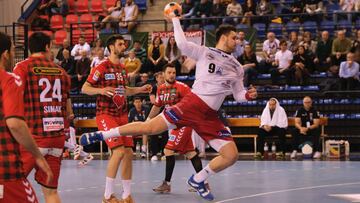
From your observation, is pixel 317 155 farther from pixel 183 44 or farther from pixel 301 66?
pixel 183 44

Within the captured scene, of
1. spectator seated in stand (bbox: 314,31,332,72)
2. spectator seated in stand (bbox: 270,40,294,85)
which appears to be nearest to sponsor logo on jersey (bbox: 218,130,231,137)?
spectator seated in stand (bbox: 270,40,294,85)

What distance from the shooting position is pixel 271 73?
19531 mm

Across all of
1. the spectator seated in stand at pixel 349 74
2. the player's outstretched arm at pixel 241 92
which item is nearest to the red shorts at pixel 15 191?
the player's outstretched arm at pixel 241 92

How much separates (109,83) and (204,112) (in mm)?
1472

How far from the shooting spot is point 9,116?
500 cm

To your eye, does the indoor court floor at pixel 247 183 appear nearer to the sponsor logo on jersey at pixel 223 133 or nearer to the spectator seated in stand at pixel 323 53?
the sponsor logo on jersey at pixel 223 133

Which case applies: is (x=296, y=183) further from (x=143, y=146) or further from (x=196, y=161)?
(x=143, y=146)

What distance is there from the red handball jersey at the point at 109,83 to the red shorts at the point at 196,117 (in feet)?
3.08

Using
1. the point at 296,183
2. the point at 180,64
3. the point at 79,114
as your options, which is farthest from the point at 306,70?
the point at 296,183

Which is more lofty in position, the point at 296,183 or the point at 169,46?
the point at 169,46

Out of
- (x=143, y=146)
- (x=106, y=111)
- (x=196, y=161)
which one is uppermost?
(x=106, y=111)

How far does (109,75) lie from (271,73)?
1048cm

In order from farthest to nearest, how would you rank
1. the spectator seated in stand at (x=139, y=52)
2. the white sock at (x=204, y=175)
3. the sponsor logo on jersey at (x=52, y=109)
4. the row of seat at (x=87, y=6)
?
the row of seat at (x=87, y=6) < the spectator seated in stand at (x=139, y=52) < the white sock at (x=204, y=175) < the sponsor logo on jersey at (x=52, y=109)

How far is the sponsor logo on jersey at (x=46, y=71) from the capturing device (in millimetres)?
6909
